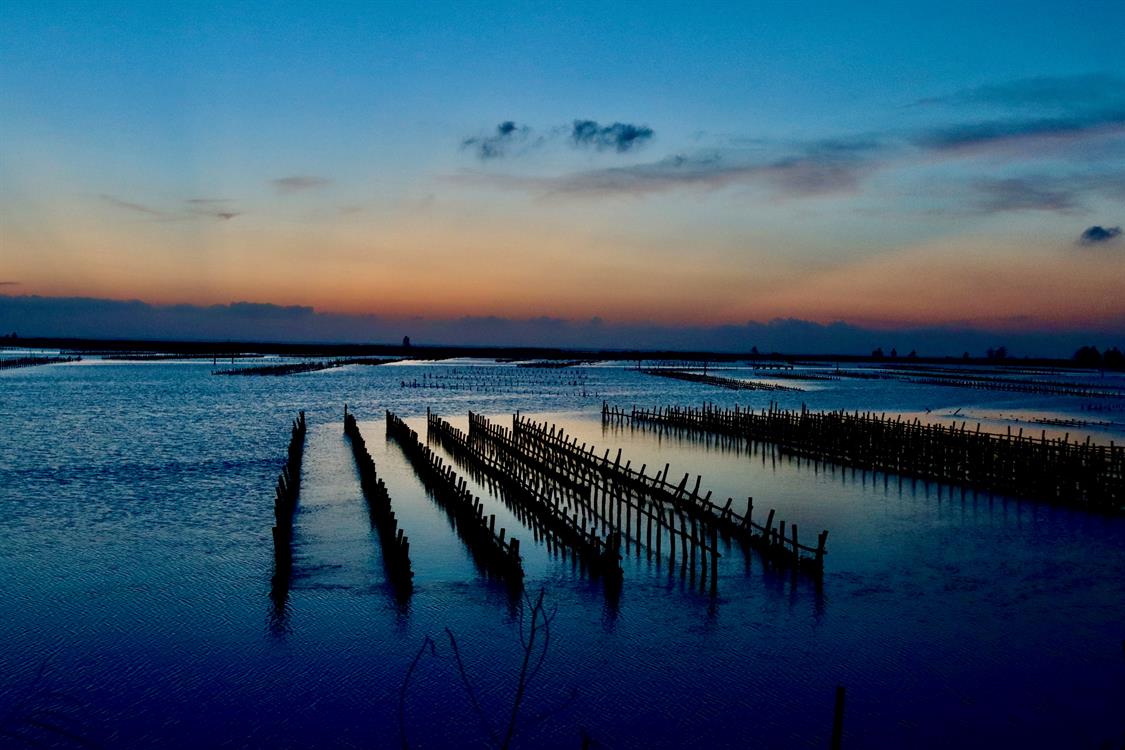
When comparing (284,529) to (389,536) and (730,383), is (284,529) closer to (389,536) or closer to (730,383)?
(389,536)

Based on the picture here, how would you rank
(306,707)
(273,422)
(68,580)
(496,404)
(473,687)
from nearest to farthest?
(306,707) → (473,687) → (68,580) → (273,422) → (496,404)

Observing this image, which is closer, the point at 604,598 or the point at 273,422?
the point at 604,598

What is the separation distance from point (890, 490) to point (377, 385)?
2811 inches

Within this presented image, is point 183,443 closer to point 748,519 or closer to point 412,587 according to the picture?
point 412,587

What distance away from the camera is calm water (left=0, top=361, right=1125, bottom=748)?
12789 millimetres

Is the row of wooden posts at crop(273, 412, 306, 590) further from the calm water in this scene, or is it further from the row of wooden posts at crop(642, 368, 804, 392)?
the row of wooden posts at crop(642, 368, 804, 392)

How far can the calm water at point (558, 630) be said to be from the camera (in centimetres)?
1279

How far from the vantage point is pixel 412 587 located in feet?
61.0

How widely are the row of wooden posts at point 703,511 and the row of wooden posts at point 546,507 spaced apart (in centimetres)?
138

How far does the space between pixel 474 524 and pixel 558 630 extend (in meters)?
7.13

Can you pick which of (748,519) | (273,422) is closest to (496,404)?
(273,422)

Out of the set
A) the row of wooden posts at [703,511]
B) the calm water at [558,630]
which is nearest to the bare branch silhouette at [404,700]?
the calm water at [558,630]

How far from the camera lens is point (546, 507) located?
983 inches

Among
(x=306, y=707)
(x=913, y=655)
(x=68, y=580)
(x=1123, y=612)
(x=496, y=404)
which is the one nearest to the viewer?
(x=306, y=707)
